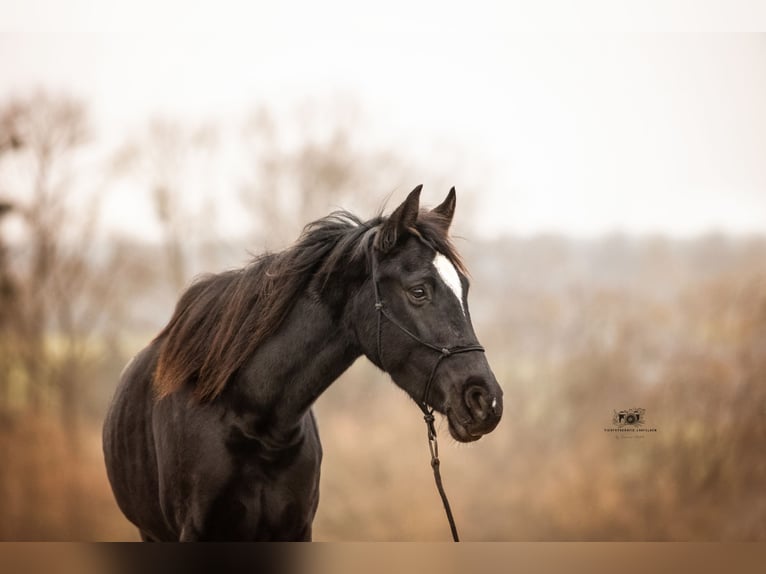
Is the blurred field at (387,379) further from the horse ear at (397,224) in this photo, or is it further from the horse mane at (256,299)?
the horse ear at (397,224)

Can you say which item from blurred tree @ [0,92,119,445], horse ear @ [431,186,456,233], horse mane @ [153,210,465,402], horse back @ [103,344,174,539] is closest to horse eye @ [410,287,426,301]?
horse mane @ [153,210,465,402]

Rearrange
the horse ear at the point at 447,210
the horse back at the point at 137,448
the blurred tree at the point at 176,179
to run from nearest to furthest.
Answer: the horse ear at the point at 447,210 < the horse back at the point at 137,448 < the blurred tree at the point at 176,179

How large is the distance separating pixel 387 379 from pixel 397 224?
73.7 inches

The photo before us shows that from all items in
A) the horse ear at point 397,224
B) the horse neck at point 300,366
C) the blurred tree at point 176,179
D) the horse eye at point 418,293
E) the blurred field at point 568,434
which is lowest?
the blurred field at point 568,434

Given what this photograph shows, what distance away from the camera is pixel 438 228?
1.96 metres

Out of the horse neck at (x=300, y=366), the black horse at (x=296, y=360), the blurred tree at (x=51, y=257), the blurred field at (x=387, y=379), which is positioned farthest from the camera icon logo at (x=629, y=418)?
the blurred tree at (x=51, y=257)

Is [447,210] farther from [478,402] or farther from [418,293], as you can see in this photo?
[478,402]

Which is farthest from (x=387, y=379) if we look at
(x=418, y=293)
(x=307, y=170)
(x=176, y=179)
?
(x=418, y=293)

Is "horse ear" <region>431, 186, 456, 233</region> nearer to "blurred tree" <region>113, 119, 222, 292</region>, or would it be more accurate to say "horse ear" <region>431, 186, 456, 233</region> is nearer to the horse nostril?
the horse nostril

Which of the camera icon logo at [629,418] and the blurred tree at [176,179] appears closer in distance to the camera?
the camera icon logo at [629,418]

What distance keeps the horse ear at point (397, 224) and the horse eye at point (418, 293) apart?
0.43ft

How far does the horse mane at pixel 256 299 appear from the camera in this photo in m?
1.98

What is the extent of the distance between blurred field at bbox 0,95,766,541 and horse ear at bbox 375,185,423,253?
1.79 meters

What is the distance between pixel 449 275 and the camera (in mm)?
1867
